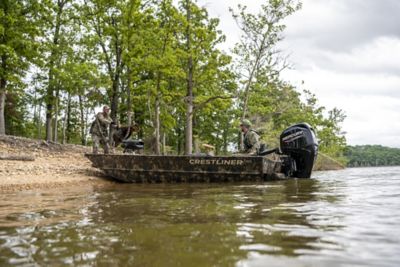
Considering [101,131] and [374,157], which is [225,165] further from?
[374,157]

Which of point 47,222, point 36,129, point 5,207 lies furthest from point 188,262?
point 36,129

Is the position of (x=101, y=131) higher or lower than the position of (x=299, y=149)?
higher

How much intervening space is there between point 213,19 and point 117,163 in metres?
10.3

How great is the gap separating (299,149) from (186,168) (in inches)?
129

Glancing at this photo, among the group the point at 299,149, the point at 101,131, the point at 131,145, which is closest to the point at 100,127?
the point at 101,131

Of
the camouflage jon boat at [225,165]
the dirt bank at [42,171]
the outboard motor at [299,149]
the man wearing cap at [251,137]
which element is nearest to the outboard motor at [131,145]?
the camouflage jon boat at [225,165]

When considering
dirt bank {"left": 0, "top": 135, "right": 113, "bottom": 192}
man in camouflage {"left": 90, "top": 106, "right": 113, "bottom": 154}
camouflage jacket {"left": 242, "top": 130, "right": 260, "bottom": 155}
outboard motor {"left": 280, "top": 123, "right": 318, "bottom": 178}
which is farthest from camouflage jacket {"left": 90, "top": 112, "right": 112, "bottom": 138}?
outboard motor {"left": 280, "top": 123, "right": 318, "bottom": 178}

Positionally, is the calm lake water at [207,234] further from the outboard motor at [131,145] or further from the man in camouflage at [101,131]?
the man in camouflage at [101,131]

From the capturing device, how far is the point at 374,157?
77.4 meters

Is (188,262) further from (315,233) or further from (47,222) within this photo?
(47,222)

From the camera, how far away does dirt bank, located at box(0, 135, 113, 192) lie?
1048 centimetres

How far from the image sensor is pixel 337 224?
4301 mm

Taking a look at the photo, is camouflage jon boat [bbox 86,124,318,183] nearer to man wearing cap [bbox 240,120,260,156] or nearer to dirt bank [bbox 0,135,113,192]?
man wearing cap [bbox 240,120,260,156]

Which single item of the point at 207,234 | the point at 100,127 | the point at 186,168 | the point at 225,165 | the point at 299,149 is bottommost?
the point at 207,234
